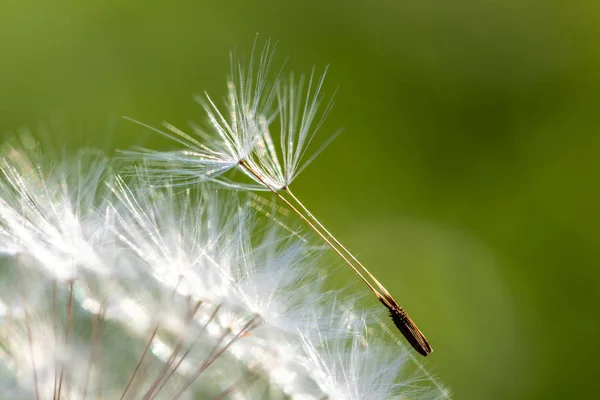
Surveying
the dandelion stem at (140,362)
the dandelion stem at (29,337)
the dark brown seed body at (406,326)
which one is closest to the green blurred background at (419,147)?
the dandelion stem at (29,337)

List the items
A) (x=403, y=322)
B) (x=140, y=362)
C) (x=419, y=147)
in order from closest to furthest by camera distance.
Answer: (x=403, y=322) < (x=140, y=362) < (x=419, y=147)

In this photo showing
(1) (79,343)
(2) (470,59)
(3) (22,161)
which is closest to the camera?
(1) (79,343)

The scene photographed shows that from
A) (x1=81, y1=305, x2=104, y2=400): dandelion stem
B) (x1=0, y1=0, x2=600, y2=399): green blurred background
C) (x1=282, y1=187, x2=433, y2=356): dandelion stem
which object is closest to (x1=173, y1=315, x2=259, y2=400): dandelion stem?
(x1=81, y1=305, x2=104, y2=400): dandelion stem

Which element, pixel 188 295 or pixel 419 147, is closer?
pixel 188 295

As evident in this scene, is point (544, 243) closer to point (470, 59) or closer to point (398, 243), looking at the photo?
point (398, 243)

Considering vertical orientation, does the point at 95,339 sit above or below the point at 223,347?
above

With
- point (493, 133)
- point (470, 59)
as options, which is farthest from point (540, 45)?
point (493, 133)

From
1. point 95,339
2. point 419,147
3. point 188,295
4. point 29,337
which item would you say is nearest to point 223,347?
point 188,295

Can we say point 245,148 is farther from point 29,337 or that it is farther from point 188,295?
point 29,337

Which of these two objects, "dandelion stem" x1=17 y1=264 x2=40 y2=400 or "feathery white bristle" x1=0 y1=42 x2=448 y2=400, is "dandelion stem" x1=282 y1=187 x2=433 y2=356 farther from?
"dandelion stem" x1=17 y1=264 x2=40 y2=400
